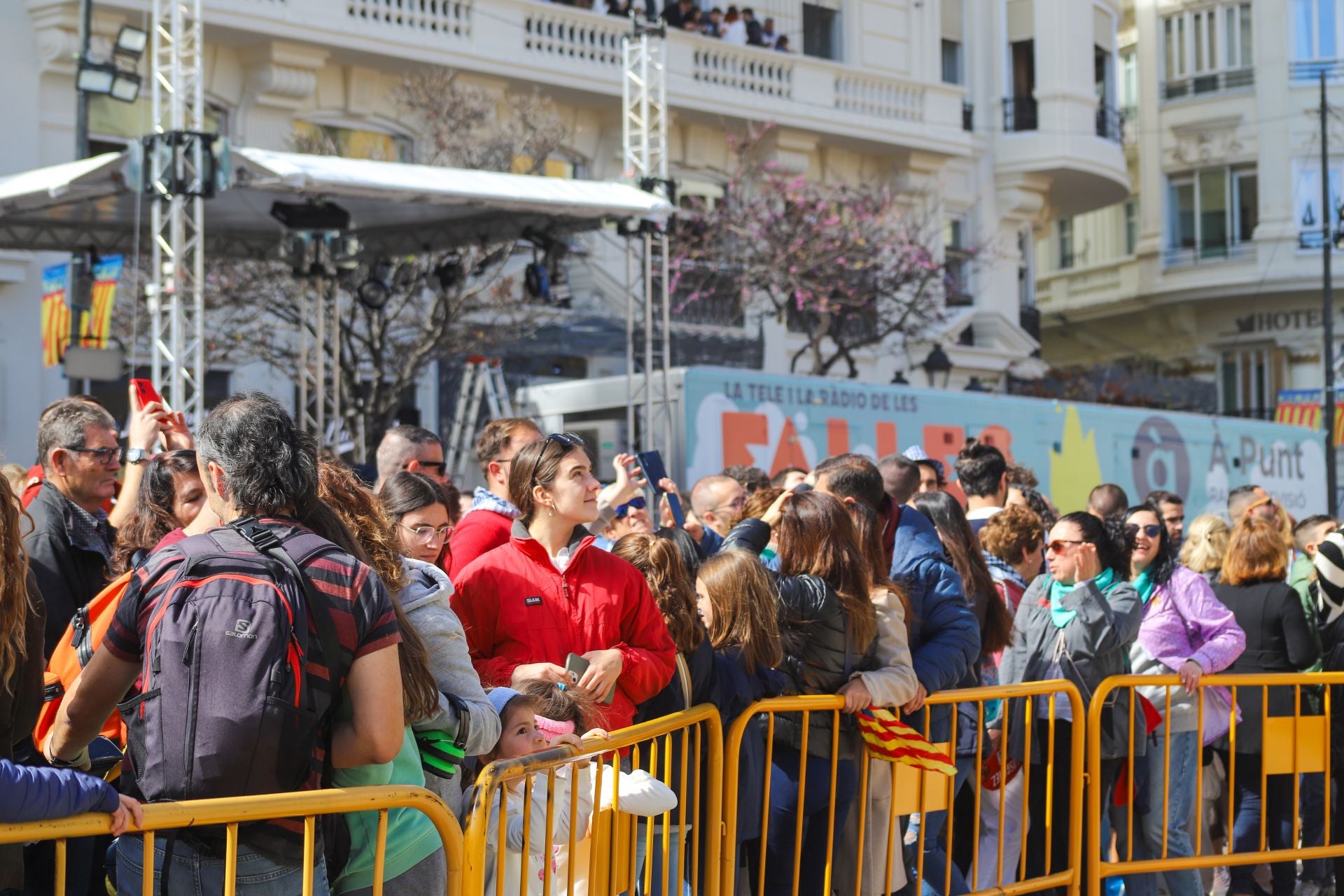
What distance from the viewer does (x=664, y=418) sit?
43.4ft

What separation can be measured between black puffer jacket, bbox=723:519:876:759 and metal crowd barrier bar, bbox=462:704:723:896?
0.46m

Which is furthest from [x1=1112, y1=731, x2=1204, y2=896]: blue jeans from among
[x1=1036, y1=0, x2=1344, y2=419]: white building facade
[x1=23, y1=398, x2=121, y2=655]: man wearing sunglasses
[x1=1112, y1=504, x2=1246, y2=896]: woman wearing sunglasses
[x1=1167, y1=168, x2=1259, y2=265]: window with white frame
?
[x1=1167, y1=168, x2=1259, y2=265]: window with white frame

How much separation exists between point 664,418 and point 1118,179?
61.3ft

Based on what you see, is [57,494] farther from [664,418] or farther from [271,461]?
[664,418]

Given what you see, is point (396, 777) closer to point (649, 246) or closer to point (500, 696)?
point (500, 696)

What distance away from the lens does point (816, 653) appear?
5.51 meters

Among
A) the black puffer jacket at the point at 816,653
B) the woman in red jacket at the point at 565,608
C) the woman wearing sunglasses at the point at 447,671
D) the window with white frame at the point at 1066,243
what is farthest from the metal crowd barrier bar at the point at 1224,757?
the window with white frame at the point at 1066,243

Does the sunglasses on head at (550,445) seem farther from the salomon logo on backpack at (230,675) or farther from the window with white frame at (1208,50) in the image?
the window with white frame at (1208,50)

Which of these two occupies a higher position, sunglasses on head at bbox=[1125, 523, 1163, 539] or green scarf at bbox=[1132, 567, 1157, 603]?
sunglasses on head at bbox=[1125, 523, 1163, 539]

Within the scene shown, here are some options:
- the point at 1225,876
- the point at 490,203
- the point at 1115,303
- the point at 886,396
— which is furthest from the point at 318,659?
the point at 1115,303

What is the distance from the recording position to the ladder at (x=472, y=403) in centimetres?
1659

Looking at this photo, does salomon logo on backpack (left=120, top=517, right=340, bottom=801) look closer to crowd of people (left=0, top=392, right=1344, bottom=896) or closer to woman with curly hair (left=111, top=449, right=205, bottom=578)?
crowd of people (left=0, top=392, right=1344, bottom=896)

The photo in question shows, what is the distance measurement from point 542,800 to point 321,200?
9.81 metres

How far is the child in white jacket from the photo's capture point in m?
3.93
